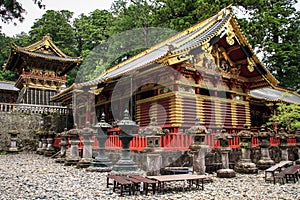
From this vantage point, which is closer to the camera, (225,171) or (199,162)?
(199,162)

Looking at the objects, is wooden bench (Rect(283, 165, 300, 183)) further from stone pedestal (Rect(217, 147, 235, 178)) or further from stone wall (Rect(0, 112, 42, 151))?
stone wall (Rect(0, 112, 42, 151))

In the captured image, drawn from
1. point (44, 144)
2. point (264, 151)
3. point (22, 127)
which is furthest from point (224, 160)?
point (22, 127)

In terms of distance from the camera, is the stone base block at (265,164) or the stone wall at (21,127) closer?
Result: the stone base block at (265,164)

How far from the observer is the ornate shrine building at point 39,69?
1053 inches

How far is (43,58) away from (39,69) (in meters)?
1.50

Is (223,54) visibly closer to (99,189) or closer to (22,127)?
(99,189)

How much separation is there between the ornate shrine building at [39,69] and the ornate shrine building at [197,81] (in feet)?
32.1

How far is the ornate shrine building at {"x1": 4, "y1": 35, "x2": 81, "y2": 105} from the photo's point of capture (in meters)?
26.8

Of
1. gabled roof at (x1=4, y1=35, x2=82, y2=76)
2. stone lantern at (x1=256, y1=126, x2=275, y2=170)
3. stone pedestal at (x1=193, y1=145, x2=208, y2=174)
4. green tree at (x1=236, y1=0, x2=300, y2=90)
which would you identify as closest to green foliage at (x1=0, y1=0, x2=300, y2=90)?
green tree at (x1=236, y1=0, x2=300, y2=90)

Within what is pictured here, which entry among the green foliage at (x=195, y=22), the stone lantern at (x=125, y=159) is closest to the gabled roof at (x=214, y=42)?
the stone lantern at (x=125, y=159)

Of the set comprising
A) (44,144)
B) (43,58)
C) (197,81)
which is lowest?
(44,144)

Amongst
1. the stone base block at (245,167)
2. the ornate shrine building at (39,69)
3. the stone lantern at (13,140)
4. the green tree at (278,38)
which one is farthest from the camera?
the green tree at (278,38)

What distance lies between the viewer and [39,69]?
92.2ft

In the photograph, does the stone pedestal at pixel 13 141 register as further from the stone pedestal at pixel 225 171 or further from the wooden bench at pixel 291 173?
the wooden bench at pixel 291 173
